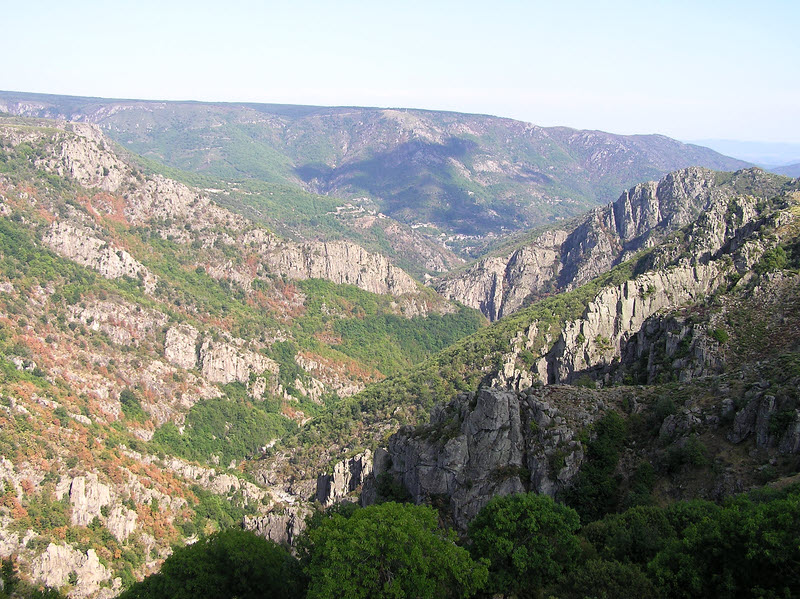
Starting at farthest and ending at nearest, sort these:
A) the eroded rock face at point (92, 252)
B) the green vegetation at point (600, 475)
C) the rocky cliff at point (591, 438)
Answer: the eroded rock face at point (92, 252) → the green vegetation at point (600, 475) → the rocky cliff at point (591, 438)

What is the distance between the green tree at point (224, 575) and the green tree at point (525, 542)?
15.6 metres

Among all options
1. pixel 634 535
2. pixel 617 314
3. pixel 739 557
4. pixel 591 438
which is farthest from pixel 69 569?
pixel 617 314

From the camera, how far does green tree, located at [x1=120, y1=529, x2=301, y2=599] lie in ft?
156

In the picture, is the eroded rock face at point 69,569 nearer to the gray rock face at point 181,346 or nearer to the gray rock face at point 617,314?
the gray rock face at point 617,314

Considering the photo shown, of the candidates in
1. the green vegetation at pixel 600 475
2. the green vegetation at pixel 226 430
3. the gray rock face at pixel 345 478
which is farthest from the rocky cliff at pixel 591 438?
the green vegetation at pixel 226 430

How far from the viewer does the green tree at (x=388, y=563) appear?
123 feet

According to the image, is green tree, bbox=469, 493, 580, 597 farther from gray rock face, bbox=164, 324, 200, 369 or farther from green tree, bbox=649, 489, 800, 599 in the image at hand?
gray rock face, bbox=164, 324, 200, 369

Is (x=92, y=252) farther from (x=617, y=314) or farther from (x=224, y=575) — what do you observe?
(x=224, y=575)

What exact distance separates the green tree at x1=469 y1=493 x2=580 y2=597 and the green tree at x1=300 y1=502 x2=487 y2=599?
232 cm

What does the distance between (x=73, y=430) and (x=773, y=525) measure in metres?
116

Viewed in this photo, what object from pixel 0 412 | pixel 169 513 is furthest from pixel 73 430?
pixel 169 513

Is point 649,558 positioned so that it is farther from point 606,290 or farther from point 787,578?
point 606,290

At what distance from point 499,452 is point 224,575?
28793mm

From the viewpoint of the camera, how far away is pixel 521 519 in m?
44.3
